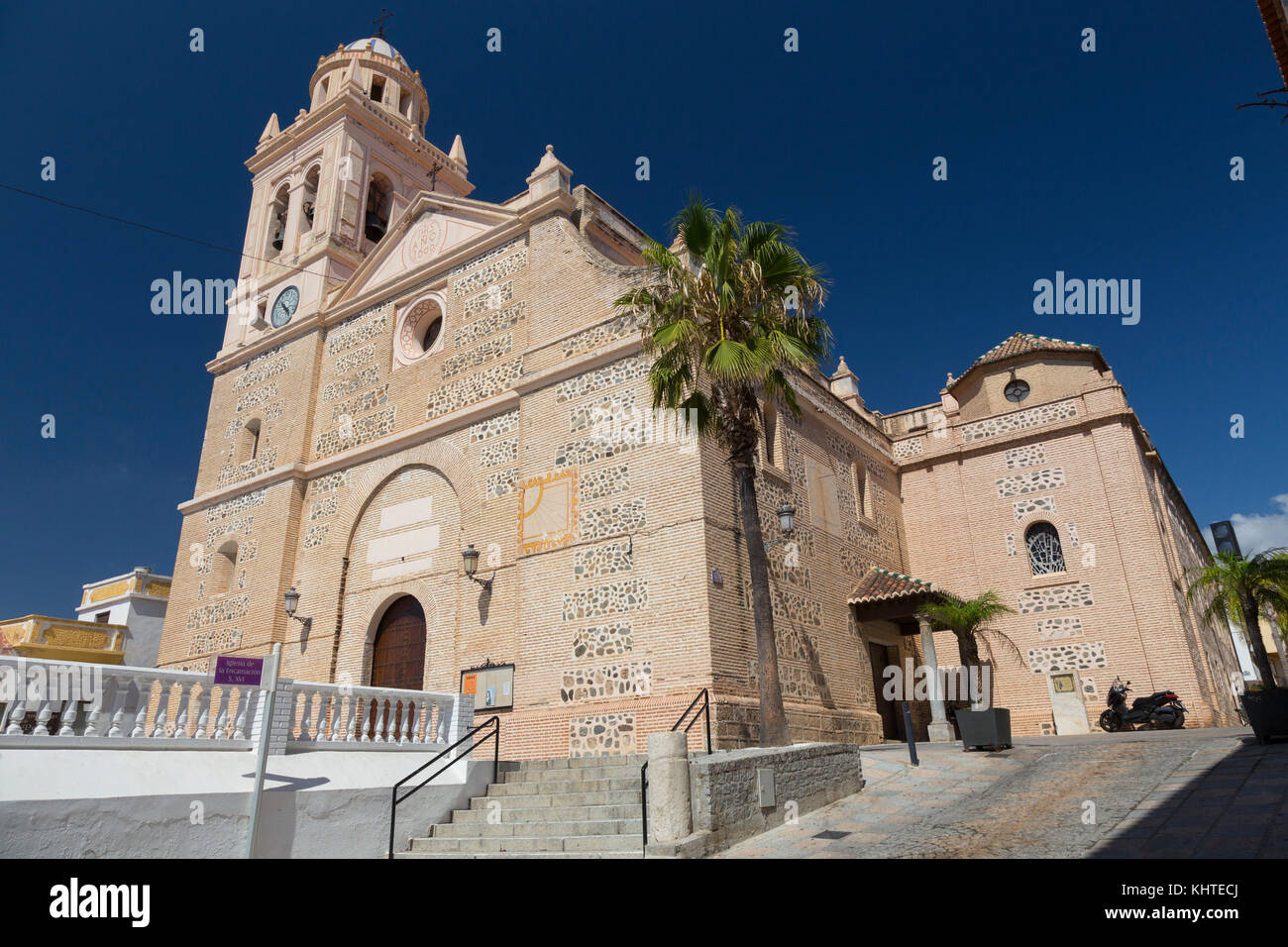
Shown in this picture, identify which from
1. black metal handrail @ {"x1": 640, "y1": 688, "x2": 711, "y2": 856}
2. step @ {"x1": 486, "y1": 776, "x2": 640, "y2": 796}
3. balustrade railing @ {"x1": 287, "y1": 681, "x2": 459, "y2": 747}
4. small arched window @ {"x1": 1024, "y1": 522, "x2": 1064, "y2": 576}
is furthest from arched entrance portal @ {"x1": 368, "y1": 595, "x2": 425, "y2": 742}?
small arched window @ {"x1": 1024, "y1": 522, "x2": 1064, "y2": 576}

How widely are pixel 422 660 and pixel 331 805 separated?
681cm

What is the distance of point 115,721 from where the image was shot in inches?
320

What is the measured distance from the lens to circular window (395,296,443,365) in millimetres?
18984

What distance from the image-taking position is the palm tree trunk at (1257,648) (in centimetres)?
1138

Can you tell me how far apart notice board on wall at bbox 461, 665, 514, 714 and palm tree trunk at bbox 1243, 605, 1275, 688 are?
442 inches

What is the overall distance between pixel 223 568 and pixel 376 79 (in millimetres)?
17254

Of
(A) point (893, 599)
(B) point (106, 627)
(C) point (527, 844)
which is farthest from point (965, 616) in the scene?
(B) point (106, 627)

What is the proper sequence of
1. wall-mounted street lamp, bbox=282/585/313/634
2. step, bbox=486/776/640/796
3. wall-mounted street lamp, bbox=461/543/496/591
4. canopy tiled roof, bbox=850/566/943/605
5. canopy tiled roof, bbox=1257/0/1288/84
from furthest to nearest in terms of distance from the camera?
wall-mounted street lamp, bbox=282/585/313/634 → canopy tiled roof, bbox=850/566/943/605 → wall-mounted street lamp, bbox=461/543/496/591 → step, bbox=486/776/640/796 → canopy tiled roof, bbox=1257/0/1288/84

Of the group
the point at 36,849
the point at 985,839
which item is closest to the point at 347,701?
the point at 36,849

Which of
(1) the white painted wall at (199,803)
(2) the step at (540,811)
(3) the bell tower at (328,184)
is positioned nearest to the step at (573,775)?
(2) the step at (540,811)

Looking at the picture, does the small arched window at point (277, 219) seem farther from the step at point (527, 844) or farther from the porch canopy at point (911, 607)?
the step at point (527, 844)

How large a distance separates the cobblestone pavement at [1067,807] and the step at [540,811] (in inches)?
62.3

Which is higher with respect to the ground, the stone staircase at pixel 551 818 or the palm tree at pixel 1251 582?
the palm tree at pixel 1251 582

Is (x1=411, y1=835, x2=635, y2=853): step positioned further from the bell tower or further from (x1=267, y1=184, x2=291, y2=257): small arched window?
(x1=267, y1=184, x2=291, y2=257): small arched window
